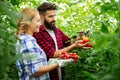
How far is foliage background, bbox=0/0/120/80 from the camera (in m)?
1.32

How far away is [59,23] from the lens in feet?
21.3

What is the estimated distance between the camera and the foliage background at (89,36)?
1315mm

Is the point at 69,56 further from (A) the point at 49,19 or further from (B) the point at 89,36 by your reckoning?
(A) the point at 49,19

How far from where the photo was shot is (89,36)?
355 cm

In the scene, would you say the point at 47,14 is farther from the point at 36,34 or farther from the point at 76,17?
the point at 76,17

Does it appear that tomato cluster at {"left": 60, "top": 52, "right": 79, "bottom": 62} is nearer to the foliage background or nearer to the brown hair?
the foliage background

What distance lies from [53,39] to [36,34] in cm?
22

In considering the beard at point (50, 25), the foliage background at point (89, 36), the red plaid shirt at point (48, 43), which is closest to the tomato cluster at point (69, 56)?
the foliage background at point (89, 36)

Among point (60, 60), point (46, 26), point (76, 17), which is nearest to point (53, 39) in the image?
point (46, 26)

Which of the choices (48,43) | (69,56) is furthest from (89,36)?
(48,43)

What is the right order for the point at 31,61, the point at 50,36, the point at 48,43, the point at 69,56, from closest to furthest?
the point at 31,61 < the point at 69,56 < the point at 48,43 < the point at 50,36

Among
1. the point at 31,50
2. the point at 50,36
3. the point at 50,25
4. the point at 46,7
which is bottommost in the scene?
the point at 31,50

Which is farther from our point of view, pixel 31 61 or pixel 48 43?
pixel 48 43

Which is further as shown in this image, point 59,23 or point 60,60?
point 59,23
